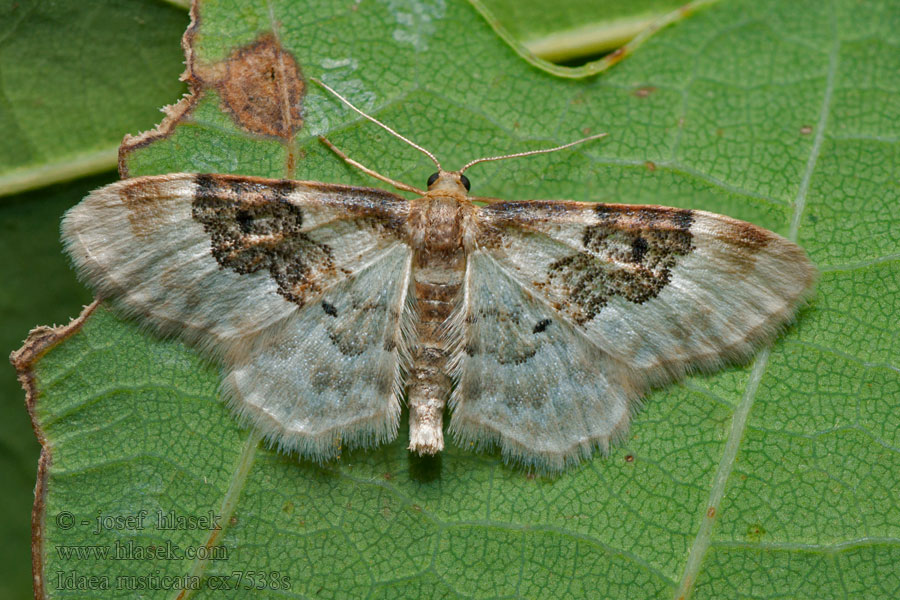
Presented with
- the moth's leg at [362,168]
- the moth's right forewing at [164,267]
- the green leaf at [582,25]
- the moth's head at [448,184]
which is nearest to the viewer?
the moth's right forewing at [164,267]

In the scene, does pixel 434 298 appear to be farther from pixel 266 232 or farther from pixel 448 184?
pixel 266 232

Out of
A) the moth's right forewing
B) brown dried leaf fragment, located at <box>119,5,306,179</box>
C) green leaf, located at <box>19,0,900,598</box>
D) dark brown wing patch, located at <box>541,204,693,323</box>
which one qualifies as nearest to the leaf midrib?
green leaf, located at <box>19,0,900,598</box>

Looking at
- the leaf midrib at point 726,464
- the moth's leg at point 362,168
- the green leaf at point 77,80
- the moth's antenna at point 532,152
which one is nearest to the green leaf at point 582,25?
the moth's antenna at point 532,152

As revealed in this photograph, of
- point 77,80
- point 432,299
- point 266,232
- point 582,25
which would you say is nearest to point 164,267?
point 266,232

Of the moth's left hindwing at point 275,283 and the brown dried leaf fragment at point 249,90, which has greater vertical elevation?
the brown dried leaf fragment at point 249,90

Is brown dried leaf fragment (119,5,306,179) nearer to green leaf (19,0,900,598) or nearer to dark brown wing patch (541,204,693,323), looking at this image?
green leaf (19,0,900,598)

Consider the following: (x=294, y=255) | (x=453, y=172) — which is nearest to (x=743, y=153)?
(x=453, y=172)

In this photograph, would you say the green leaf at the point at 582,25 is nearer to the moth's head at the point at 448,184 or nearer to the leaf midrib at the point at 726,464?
the moth's head at the point at 448,184

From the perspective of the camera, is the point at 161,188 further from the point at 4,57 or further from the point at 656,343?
the point at 656,343
